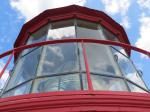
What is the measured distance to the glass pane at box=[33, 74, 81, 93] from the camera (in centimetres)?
663

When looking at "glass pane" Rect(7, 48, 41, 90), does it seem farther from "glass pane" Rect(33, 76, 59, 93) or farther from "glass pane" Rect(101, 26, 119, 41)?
"glass pane" Rect(101, 26, 119, 41)

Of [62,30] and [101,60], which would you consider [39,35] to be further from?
[101,60]

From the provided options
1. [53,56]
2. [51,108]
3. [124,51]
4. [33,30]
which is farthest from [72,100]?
[33,30]

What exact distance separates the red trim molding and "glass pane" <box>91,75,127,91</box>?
4.99 feet

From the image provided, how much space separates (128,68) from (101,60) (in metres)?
0.86

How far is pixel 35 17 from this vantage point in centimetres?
1014

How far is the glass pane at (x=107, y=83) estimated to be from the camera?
6.76 metres

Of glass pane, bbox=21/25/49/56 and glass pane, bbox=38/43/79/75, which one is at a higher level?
glass pane, bbox=21/25/49/56

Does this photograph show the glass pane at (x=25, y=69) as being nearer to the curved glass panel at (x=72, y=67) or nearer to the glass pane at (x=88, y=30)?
the curved glass panel at (x=72, y=67)

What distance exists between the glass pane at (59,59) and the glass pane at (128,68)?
104 centimetres

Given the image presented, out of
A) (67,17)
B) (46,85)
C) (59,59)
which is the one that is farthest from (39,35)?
(46,85)

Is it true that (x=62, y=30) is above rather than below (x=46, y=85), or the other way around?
above

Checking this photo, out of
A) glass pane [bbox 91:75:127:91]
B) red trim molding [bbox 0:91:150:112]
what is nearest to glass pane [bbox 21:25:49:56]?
glass pane [bbox 91:75:127:91]

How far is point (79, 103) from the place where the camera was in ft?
16.5
